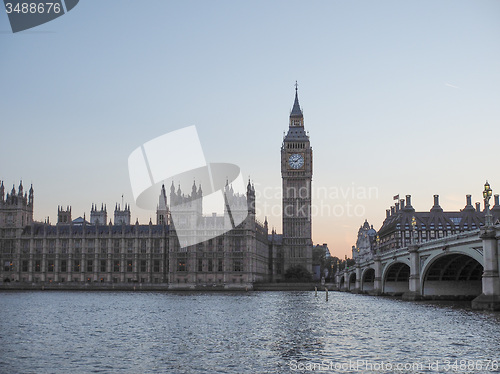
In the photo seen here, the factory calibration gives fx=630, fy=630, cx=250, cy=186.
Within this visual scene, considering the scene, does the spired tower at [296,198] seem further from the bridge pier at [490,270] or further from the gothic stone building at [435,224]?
the bridge pier at [490,270]

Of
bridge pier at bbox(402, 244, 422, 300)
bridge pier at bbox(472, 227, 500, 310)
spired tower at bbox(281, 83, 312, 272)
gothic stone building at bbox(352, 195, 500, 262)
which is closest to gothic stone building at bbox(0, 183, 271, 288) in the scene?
spired tower at bbox(281, 83, 312, 272)

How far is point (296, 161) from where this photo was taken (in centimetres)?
19150

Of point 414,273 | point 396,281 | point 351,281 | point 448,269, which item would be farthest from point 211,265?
point 448,269

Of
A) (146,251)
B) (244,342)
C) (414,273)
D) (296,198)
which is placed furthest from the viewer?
(296,198)

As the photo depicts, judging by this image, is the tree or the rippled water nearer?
the rippled water

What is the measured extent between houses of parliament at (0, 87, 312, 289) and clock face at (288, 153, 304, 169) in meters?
14.5

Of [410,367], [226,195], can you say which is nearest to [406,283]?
[226,195]

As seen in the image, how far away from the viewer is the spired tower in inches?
7106

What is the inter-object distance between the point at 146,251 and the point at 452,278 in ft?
323

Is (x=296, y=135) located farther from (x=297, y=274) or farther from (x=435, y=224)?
(x=435, y=224)

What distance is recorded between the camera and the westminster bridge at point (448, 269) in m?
56.6

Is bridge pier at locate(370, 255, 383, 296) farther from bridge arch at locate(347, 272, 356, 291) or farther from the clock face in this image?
the clock face

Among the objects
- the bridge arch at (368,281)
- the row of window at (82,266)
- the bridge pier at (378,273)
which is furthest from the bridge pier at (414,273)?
the row of window at (82,266)

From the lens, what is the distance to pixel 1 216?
565ft
